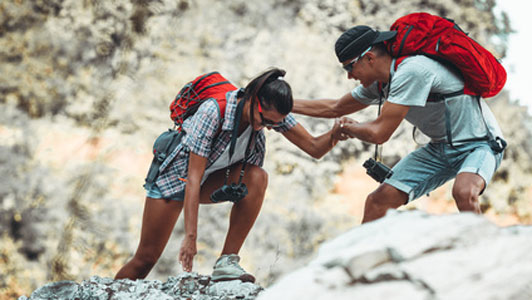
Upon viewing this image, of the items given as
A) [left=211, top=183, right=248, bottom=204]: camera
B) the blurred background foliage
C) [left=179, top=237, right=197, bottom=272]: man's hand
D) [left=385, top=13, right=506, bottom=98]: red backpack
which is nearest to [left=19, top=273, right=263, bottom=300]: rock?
[left=179, top=237, right=197, bottom=272]: man's hand

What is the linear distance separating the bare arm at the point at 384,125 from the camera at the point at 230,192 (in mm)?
657

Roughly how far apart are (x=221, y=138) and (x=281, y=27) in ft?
22.0

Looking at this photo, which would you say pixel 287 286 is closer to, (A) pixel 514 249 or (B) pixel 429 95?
(A) pixel 514 249

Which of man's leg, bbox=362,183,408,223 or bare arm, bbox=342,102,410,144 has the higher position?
bare arm, bbox=342,102,410,144

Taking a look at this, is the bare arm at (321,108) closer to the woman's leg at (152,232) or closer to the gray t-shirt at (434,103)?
the gray t-shirt at (434,103)

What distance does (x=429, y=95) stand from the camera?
241 centimetres

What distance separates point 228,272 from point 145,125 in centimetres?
634

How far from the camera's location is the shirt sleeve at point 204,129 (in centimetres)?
234

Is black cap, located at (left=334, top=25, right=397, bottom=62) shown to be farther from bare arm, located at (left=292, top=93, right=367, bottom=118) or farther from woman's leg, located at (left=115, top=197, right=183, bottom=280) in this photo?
woman's leg, located at (left=115, top=197, right=183, bottom=280)

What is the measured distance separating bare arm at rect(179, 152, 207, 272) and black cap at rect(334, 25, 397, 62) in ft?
2.92

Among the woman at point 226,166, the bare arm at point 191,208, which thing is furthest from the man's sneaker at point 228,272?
the bare arm at point 191,208

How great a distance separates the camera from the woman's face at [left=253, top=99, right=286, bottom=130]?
2332 millimetres

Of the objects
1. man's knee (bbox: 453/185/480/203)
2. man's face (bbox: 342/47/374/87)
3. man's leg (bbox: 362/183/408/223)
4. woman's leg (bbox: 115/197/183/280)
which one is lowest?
woman's leg (bbox: 115/197/183/280)

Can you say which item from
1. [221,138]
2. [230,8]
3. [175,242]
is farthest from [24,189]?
[221,138]
